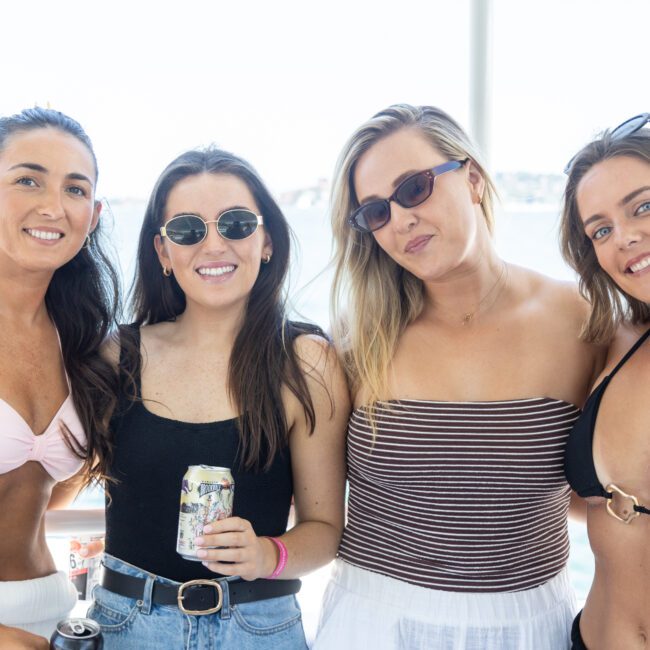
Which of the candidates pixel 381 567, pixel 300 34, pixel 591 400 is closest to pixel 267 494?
pixel 381 567

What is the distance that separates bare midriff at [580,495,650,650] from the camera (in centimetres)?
139

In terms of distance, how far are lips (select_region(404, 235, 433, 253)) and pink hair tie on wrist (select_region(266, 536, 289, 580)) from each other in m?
0.73

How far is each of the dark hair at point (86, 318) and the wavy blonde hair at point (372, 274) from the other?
59 cm

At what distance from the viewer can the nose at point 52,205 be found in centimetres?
165

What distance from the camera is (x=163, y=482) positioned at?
165 cm

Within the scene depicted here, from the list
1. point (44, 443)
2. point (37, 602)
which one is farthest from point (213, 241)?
point (37, 602)

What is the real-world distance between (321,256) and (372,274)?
1797 centimetres

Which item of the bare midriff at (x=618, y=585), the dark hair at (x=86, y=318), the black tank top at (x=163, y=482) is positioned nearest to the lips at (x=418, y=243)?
the black tank top at (x=163, y=482)

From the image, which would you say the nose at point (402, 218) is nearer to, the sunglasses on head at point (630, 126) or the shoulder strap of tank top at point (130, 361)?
the sunglasses on head at point (630, 126)

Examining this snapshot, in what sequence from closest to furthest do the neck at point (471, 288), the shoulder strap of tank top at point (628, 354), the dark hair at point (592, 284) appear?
1. the shoulder strap of tank top at point (628, 354)
2. the dark hair at point (592, 284)
3. the neck at point (471, 288)

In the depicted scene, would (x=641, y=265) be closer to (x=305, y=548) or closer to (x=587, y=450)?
(x=587, y=450)

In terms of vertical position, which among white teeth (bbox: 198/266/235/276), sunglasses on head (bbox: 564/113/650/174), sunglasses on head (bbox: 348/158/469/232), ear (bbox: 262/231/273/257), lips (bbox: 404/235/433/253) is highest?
sunglasses on head (bbox: 564/113/650/174)

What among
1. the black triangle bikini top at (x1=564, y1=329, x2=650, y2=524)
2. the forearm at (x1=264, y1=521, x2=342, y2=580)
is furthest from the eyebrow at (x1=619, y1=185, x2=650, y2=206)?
the forearm at (x1=264, y1=521, x2=342, y2=580)

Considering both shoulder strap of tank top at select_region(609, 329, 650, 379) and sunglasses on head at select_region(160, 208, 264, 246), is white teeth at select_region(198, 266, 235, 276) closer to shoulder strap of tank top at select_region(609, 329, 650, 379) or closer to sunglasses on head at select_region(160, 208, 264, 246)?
sunglasses on head at select_region(160, 208, 264, 246)
